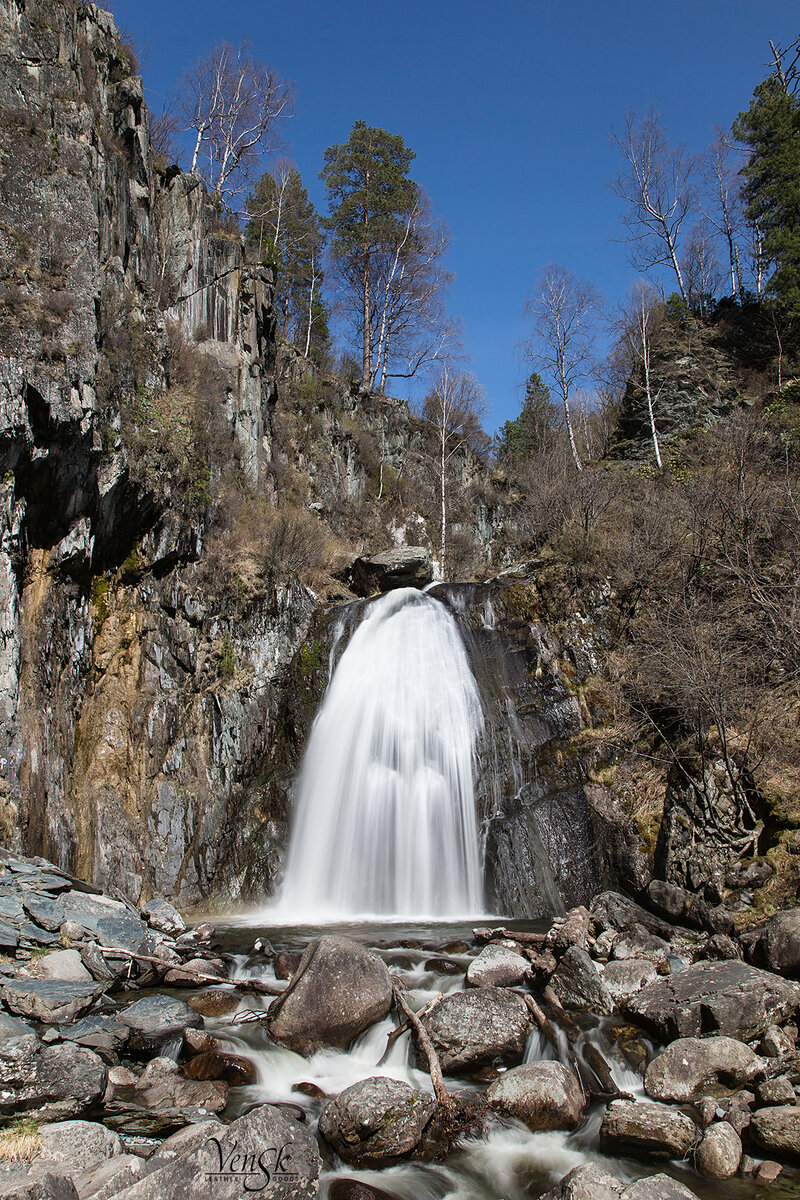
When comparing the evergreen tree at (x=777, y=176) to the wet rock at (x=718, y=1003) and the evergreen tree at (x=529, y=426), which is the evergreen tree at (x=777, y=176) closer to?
the evergreen tree at (x=529, y=426)

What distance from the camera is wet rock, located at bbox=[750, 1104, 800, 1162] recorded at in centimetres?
443

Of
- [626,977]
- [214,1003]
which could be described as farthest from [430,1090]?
[626,977]

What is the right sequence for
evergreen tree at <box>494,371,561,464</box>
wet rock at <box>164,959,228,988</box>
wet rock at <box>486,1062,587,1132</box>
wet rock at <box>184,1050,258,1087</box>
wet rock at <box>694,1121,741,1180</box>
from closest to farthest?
1. wet rock at <box>694,1121,741,1180</box>
2. wet rock at <box>486,1062,587,1132</box>
3. wet rock at <box>184,1050,258,1087</box>
4. wet rock at <box>164,959,228,988</box>
5. evergreen tree at <box>494,371,561,464</box>

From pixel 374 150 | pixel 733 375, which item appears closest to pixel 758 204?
pixel 733 375

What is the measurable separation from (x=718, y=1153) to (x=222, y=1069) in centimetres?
378

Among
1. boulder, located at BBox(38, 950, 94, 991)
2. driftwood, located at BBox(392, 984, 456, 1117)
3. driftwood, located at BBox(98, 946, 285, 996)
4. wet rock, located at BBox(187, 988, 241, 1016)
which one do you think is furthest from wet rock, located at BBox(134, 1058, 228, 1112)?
driftwood, located at BBox(98, 946, 285, 996)

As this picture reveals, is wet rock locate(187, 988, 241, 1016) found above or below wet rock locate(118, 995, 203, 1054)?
below

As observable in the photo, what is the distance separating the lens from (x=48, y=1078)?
4.87 metres

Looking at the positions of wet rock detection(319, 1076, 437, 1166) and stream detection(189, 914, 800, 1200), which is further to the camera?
wet rock detection(319, 1076, 437, 1166)

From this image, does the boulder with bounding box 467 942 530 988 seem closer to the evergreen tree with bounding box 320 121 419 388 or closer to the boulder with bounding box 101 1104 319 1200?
the boulder with bounding box 101 1104 319 1200

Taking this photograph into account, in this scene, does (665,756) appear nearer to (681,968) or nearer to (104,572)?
(681,968)

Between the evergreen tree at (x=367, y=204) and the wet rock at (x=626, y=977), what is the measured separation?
26.8 meters

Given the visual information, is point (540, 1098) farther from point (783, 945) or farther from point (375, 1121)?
point (783, 945)

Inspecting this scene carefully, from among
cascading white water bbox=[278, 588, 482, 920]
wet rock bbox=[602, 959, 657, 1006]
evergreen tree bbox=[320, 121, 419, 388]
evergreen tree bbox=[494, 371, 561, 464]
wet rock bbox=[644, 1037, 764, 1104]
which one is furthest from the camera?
evergreen tree bbox=[494, 371, 561, 464]
